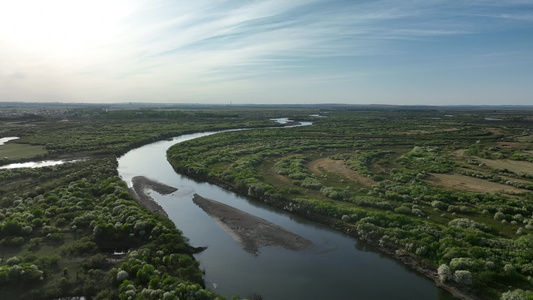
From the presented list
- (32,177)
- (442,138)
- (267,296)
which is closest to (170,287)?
(267,296)

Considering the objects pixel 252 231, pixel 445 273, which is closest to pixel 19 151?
pixel 252 231

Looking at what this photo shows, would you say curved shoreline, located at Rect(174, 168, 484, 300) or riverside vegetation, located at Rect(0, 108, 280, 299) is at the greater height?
riverside vegetation, located at Rect(0, 108, 280, 299)

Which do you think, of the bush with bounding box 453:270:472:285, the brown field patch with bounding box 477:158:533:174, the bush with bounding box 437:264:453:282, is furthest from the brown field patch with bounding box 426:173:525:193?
the bush with bounding box 453:270:472:285

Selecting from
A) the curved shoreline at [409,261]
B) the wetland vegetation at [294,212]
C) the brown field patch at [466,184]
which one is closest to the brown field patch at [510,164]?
the wetland vegetation at [294,212]

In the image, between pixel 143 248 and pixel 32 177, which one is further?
pixel 32 177

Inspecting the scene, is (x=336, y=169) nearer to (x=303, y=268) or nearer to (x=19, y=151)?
(x=303, y=268)

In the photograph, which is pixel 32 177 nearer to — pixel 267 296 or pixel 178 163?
pixel 178 163

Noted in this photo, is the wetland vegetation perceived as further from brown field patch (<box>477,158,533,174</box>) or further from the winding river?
the winding river
